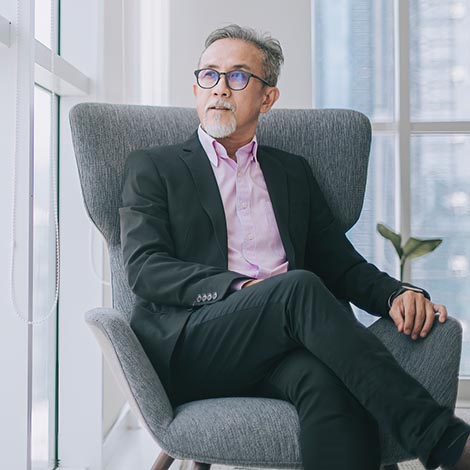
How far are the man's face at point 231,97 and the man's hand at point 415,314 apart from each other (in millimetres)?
662

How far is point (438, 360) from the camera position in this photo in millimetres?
1562

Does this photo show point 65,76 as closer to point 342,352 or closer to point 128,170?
point 128,170

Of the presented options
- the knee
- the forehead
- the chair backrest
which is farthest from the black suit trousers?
the forehead

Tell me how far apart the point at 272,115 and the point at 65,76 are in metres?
0.57

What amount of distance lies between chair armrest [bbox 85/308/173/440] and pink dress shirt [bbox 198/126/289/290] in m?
0.43

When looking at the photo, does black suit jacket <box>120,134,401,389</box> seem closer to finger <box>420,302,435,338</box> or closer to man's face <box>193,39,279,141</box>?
man's face <box>193,39,279,141</box>

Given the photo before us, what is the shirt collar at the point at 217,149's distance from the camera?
206 cm

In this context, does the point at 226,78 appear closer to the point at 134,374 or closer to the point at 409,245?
the point at 134,374

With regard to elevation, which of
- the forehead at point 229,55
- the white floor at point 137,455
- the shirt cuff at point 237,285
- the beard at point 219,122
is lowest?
the white floor at point 137,455

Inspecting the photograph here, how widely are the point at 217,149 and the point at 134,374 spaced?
76 cm

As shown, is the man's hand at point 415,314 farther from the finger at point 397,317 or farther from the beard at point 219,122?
the beard at point 219,122

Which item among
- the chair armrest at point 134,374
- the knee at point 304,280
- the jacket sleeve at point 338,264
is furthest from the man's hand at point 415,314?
the chair armrest at point 134,374

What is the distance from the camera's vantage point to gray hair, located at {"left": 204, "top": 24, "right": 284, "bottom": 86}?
84.6 inches

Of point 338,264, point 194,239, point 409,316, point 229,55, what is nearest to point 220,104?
point 229,55
